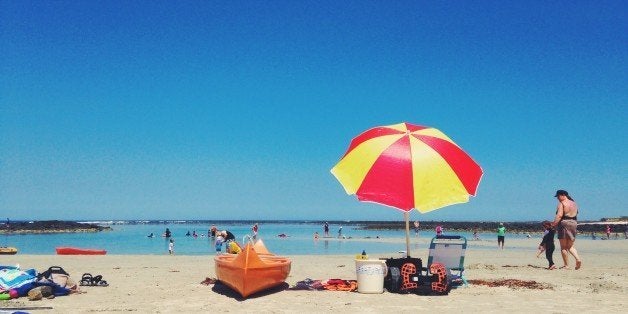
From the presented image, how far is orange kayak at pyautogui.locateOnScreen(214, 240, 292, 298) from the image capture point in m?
9.90

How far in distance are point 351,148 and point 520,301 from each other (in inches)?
159

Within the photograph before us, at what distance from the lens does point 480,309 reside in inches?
349

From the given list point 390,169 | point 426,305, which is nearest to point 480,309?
point 426,305

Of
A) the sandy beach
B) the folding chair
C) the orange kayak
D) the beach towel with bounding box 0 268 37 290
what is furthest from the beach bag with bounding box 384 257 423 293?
the beach towel with bounding box 0 268 37 290

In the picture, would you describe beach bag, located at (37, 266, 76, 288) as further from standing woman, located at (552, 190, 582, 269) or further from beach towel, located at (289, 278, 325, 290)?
standing woman, located at (552, 190, 582, 269)

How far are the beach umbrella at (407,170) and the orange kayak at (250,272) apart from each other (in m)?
2.11

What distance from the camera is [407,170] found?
9.70 m

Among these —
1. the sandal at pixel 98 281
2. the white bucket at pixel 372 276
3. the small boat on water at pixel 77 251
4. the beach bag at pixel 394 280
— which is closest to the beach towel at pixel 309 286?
the white bucket at pixel 372 276

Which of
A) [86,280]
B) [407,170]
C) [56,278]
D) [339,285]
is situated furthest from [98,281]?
[407,170]

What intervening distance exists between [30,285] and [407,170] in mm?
7060

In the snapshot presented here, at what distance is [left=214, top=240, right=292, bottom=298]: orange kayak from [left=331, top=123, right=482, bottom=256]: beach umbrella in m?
2.11

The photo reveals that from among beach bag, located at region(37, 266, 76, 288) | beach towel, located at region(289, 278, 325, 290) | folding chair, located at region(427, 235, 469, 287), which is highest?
folding chair, located at region(427, 235, 469, 287)

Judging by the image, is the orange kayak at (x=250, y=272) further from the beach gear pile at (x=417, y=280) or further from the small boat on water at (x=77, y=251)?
the small boat on water at (x=77, y=251)

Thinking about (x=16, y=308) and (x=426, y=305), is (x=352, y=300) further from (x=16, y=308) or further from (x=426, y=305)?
(x=16, y=308)
